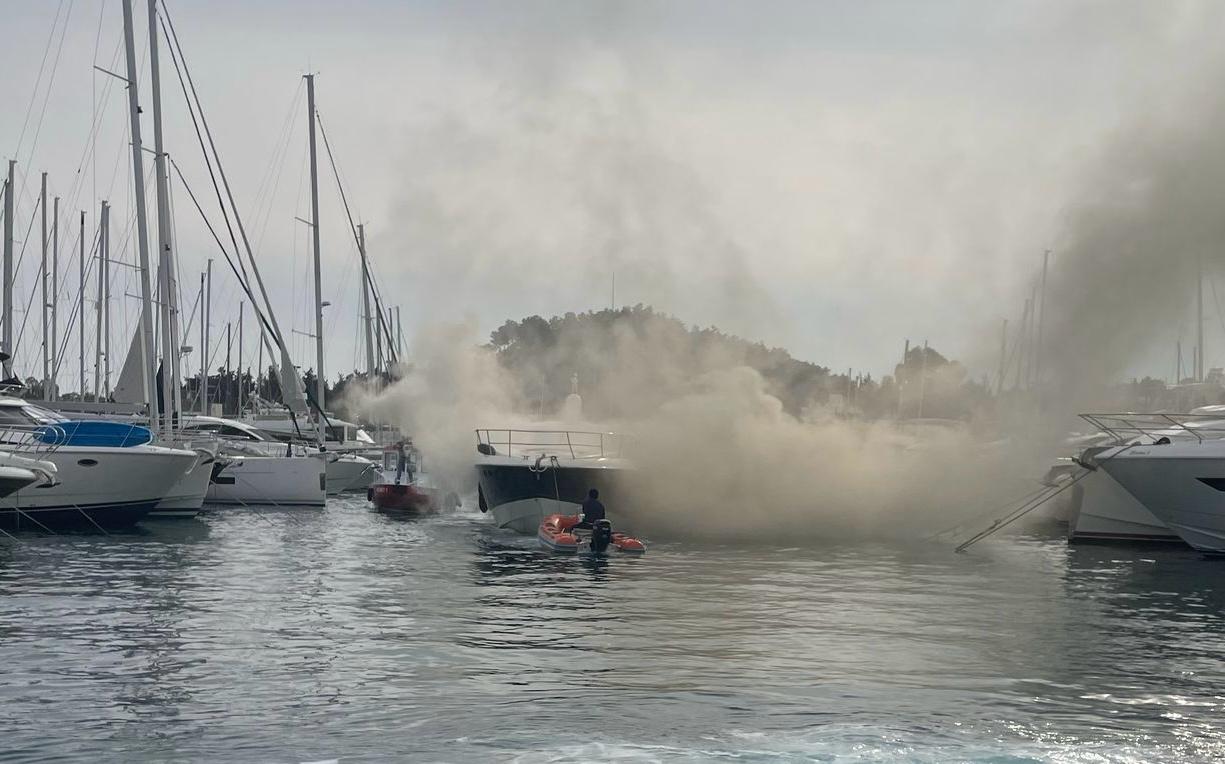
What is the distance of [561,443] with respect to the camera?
44.7 m

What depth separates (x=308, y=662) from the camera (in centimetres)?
1842

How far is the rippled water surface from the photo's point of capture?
46.9 ft

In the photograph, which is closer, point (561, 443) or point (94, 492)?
point (94, 492)

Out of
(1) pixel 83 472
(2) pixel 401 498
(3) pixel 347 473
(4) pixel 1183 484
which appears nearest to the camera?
(4) pixel 1183 484

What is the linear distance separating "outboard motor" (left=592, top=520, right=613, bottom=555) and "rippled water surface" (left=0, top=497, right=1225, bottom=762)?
80 cm

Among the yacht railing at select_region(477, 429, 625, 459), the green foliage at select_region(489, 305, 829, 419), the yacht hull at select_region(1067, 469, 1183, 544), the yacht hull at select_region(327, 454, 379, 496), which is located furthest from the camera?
the yacht hull at select_region(327, 454, 379, 496)

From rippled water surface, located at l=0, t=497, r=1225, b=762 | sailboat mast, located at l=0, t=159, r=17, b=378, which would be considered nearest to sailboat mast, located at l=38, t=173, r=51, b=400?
sailboat mast, located at l=0, t=159, r=17, b=378

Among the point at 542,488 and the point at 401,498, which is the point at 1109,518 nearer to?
the point at 542,488

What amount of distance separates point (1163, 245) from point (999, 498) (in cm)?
961

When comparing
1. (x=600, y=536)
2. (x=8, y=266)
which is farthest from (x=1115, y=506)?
(x=8, y=266)

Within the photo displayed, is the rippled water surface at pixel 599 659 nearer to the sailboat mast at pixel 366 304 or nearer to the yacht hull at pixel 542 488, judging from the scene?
the yacht hull at pixel 542 488

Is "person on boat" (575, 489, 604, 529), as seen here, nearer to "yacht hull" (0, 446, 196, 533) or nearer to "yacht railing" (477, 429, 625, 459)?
"yacht railing" (477, 429, 625, 459)

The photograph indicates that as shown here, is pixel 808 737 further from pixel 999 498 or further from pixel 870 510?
pixel 999 498

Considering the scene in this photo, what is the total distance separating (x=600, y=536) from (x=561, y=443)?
1177 centimetres
